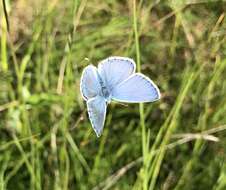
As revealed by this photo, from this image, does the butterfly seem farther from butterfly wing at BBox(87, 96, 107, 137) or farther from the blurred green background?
the blurred green background

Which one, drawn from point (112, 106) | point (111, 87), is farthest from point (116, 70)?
point (112, 106)

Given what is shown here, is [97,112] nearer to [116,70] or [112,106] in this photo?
[116,70]

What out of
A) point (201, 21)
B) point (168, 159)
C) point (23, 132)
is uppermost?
point (201, 21)

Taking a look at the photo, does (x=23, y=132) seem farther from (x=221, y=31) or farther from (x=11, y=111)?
(x=221, y=31)

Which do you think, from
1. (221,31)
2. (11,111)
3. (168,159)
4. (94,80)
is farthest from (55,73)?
(94,80)

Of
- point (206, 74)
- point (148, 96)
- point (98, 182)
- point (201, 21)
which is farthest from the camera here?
point (201, 21)

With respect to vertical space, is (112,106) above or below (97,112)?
below

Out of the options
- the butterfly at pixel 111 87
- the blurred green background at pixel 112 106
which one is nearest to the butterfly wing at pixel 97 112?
the butterfly at pixel 111 87
